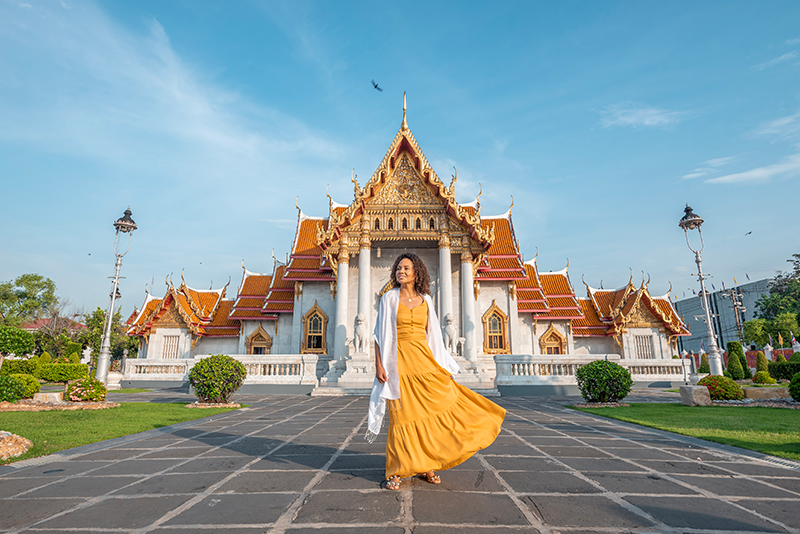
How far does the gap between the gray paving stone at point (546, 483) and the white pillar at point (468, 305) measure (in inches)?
496

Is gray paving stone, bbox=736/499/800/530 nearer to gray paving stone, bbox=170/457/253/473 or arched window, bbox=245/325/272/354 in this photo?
gray paving stone, bbox=170/457/253/473

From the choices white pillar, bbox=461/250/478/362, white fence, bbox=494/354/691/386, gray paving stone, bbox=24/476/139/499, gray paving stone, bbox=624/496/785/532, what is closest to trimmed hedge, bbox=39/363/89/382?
white pillar, bbox=461/250/478/362

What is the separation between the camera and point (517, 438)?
5.34 m

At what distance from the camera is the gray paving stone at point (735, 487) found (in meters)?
3.05

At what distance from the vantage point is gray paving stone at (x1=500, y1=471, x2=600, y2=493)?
121 inches

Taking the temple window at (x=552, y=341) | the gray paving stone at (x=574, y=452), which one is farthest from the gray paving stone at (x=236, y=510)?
the temple window at (x=552, y=341)

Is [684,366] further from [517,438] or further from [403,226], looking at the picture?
[517,438]

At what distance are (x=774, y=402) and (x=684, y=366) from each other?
17.6 ft

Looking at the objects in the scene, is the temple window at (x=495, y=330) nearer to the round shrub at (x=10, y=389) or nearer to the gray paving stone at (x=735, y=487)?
the round shrub at (x=10, y=389)

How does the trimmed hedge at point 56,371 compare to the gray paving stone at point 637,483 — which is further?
the trimmed hedge at point 56,371

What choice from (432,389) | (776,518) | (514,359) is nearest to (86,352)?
(514,359)

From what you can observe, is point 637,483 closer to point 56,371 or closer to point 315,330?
point 315,330

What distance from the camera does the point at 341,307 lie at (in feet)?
55.1

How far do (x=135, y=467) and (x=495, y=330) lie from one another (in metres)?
18.1
